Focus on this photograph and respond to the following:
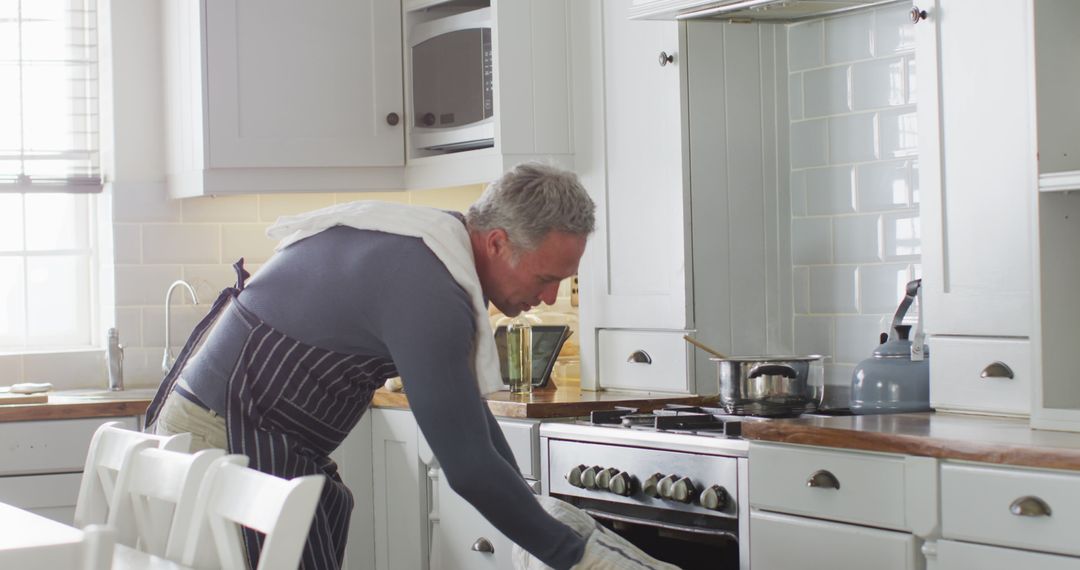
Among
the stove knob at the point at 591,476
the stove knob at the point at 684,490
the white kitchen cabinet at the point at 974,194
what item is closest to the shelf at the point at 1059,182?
the white kitchen cabinet at the point at 974,194

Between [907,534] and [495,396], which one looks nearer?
[907,534]

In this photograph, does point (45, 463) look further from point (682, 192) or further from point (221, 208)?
point (682, 192)

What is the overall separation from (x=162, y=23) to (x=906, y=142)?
7.76 ft

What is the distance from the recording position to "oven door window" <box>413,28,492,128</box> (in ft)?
12.3

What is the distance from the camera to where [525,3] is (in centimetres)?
366

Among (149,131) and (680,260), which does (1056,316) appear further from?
(149,131)

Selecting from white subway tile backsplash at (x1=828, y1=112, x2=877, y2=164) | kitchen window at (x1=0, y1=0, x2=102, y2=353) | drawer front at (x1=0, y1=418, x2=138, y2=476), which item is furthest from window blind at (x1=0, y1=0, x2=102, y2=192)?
white subway tile backsplash at (x1=828, y1=112, x2=877, y2=164)

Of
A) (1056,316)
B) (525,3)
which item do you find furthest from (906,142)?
(525,3)

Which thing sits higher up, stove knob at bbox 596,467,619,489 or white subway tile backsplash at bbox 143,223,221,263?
white subway tile backsplash at bbox 143,223,221,263

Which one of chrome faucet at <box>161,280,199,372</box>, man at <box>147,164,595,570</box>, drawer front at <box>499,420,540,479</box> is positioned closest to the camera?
man at <box>147,164,595,570</box>

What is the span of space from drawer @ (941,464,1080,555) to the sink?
235 cm

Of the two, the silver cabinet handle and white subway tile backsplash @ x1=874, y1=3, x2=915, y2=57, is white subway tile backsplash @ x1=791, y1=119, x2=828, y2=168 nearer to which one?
white subway tile backsplash @ x1=874, y1=3, x2=915, y2=57

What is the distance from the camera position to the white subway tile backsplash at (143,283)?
4.29 meters

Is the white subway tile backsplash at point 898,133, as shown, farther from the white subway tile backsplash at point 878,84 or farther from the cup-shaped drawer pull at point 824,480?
the cup-shaped drawer pull at point 824,480
